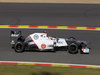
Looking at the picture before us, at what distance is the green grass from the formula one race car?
212 centimetres

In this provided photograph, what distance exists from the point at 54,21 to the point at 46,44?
532 centimetres

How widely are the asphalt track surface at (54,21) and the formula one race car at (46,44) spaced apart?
0.29 metres

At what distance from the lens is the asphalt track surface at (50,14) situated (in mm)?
19578

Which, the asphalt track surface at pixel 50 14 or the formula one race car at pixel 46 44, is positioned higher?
the asphalt track surface at pixel 50 14

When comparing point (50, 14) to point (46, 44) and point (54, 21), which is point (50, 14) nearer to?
point (54, 21)

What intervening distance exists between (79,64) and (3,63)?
380cm

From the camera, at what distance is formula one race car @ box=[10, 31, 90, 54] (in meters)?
14.6

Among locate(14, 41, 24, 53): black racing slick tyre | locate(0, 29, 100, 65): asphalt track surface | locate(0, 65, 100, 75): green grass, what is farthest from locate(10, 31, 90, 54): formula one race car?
locate(0, 65, 100, 75): green grass

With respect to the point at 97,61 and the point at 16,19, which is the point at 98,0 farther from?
the point at 97,61

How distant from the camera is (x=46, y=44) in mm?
14625

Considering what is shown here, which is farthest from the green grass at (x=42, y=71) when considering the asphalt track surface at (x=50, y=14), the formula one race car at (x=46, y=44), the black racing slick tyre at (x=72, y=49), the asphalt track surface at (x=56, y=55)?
the asphalt track surface at (x=50, y=14)

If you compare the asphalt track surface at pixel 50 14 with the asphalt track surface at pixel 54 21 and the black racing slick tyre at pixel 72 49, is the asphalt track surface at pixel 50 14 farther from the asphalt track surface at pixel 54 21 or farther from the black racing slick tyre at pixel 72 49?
the black racing slick tyre at pixel 72 49

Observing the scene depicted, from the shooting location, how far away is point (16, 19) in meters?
20.1

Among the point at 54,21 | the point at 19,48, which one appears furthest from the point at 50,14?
the point at 19,48
